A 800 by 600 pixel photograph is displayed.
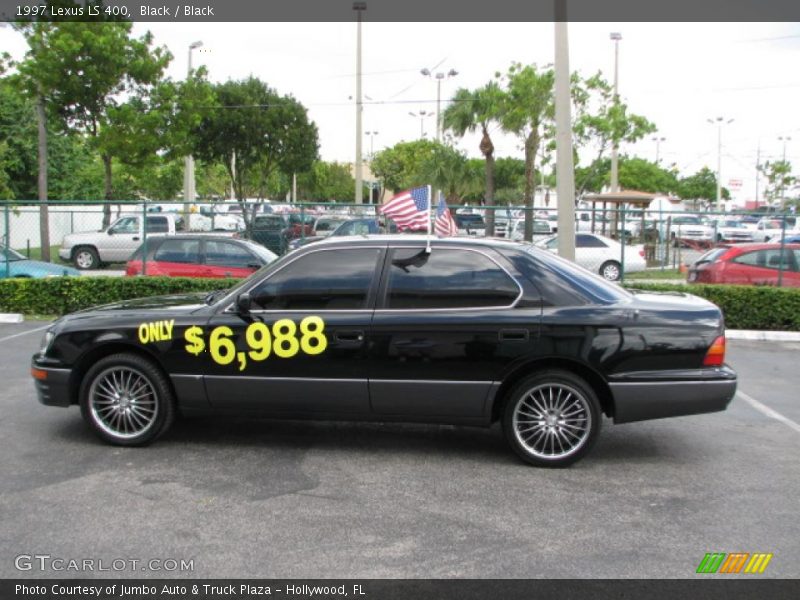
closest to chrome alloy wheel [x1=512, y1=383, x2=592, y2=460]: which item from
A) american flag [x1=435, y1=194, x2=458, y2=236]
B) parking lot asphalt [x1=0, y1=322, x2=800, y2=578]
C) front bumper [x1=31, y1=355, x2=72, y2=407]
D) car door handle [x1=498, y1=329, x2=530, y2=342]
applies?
parking lot asphalt [x1=0, y1=322, x2=800, y2=578]

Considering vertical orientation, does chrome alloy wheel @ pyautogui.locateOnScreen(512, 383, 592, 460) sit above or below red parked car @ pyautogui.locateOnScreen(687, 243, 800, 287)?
below

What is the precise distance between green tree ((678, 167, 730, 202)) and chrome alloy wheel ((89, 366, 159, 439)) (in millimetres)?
96029

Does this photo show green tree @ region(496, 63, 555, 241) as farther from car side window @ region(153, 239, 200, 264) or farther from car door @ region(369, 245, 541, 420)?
car door @ region(369, 245, 541, 420)

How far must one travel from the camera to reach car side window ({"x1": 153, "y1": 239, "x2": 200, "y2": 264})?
14547 mm

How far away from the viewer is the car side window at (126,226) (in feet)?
74.2

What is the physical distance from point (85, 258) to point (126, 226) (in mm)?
1437

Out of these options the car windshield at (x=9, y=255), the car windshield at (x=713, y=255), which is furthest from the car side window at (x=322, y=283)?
the car windshield at (x=713, y=255)

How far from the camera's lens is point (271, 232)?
16750 millimetres

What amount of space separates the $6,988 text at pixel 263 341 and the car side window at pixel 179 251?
8.86m

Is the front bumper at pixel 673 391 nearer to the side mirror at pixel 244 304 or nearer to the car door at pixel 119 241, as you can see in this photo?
the side mirror at pixel 244 304

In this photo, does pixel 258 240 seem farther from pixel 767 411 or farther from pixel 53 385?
pixel 767 411

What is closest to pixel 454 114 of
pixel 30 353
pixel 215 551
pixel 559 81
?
pixel 559 81

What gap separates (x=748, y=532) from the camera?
465 centimetres

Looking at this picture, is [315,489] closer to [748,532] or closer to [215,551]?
[215,551]
